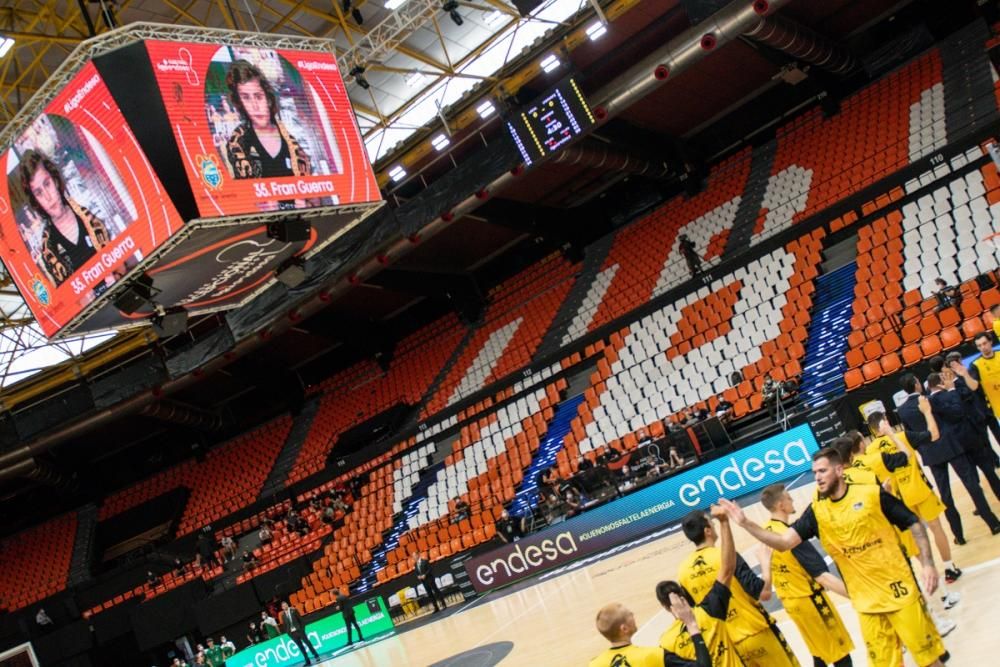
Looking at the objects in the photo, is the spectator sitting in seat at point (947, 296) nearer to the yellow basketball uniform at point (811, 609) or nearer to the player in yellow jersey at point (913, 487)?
the player in yellow jersey at point (913, 487)

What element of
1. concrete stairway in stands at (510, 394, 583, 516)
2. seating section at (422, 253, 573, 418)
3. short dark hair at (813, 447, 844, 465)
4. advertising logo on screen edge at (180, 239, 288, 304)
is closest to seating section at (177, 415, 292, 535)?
seating section at (422, 253, 573, 418)

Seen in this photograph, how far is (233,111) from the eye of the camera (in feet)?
46.8

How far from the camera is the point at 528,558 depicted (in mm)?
20750

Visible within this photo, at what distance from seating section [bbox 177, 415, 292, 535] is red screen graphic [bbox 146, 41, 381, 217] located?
22.1 meters

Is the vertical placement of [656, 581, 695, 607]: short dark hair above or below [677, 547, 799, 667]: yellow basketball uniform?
above

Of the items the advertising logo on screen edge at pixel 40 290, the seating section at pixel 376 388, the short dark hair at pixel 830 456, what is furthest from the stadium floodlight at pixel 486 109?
the short dark hair at pixel 830 456

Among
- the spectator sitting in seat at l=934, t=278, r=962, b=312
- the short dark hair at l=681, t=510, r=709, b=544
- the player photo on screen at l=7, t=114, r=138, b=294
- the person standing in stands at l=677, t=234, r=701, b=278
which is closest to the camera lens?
the short dark hair at l=681, t=510, r=709, b=544

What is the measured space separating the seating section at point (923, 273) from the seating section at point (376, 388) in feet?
53.2

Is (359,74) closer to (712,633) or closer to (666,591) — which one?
(712,633)

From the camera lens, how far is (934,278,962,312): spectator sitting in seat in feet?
61.1

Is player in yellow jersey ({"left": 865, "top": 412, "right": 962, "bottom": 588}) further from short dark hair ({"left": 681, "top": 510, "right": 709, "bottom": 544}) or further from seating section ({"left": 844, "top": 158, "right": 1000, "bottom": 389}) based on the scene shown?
seating section ({"left": 844, "top": 158, "right": 1000, "bottom": 389})

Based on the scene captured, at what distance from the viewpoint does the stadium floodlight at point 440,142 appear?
26719 mm

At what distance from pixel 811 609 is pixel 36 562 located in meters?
37.6

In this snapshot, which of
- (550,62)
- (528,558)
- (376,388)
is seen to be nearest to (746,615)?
(528,558)
